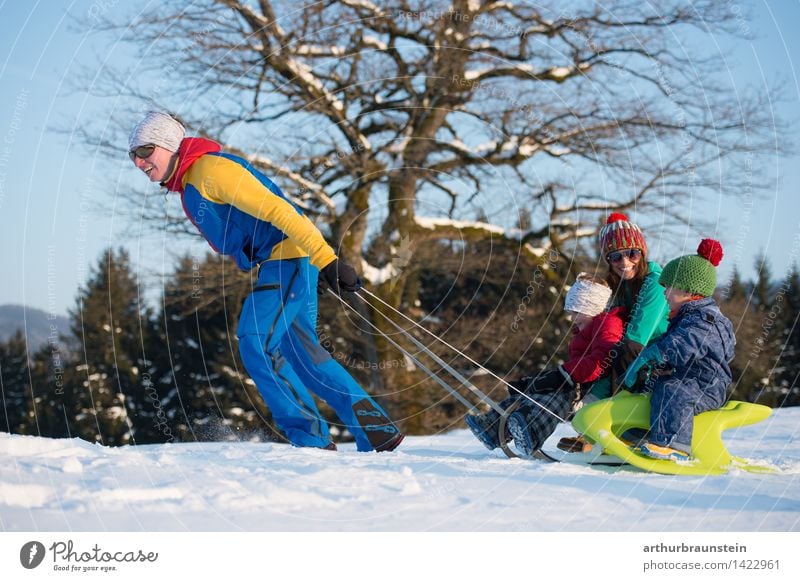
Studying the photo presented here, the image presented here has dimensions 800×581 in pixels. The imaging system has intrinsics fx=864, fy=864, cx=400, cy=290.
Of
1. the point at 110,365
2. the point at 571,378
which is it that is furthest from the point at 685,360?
the point at 110,365

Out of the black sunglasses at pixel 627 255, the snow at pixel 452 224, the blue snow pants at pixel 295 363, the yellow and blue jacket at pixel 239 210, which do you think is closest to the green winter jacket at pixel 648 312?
the black sunglasses at pixel 627 255

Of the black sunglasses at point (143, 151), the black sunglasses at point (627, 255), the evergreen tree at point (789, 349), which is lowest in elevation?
the evergreen tree at point (789, 349)

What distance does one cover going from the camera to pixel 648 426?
404 centimetres

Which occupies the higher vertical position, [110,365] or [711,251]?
[711,251]

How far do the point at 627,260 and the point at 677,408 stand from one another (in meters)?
1.13

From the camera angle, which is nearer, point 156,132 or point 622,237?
point 156,132

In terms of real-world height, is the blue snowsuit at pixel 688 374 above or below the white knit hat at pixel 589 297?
below

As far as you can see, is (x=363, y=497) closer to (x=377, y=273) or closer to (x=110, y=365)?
(x=377, y=273)

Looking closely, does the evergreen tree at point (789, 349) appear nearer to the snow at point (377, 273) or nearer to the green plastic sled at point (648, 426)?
the snow at point (377, 273)

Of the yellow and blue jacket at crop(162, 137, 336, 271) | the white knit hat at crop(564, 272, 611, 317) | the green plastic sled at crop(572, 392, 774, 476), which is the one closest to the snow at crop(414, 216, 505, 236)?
the yellow and blue jacket at crop(162, 137, 336, 271)

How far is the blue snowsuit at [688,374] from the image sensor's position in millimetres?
3828

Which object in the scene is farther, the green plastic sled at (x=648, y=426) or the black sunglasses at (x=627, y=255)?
the black sunglasses at (x=627, y=255)

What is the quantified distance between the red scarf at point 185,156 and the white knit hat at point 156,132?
6cm

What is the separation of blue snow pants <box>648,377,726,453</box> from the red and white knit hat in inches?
39.3
